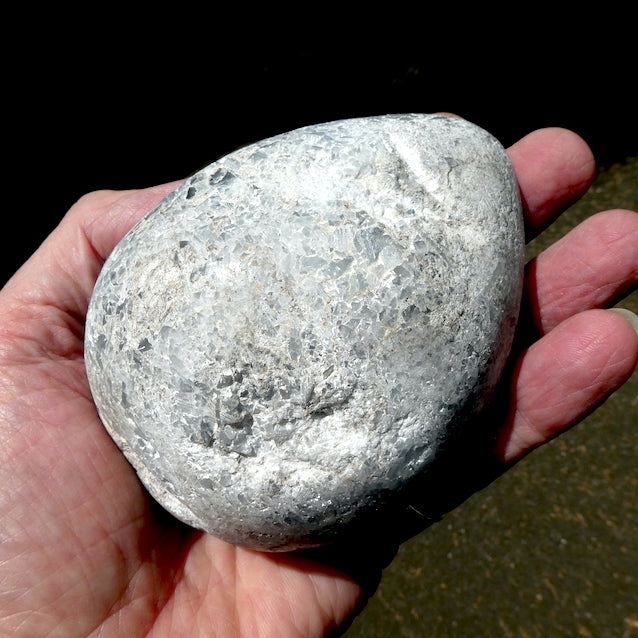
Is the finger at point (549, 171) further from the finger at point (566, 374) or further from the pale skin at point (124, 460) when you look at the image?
the finger at point (566, 374)

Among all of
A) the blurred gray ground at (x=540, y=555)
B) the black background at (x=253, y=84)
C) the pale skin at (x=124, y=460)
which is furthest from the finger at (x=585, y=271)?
the black background at (x=253, y=84)

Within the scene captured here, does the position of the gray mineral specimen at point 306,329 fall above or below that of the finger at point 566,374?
above

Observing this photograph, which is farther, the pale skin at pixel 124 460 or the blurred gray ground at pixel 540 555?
the blurred gray ground at pixel 540 555

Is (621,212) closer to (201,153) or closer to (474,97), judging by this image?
(474,97)

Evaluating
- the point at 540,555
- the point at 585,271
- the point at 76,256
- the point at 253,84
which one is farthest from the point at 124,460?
the point at 253,84

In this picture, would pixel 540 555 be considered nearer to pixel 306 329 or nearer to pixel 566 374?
pixel 566 374

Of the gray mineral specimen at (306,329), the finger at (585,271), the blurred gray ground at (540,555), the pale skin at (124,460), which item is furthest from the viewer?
the blurred gray ground at (540,555)

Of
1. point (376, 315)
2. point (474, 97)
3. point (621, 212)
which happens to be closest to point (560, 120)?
point (474, 97)
